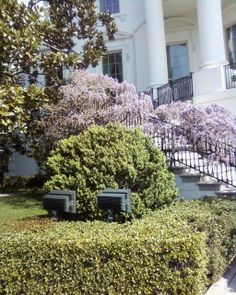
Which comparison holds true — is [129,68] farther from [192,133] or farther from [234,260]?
[234,260]

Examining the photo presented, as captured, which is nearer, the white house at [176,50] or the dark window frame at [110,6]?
the white house at [176,50]

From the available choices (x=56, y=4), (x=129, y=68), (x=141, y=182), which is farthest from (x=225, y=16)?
(x=141, y=182)

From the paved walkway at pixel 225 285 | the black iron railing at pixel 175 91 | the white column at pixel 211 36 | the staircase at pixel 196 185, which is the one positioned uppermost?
the white column at pixel 211 36

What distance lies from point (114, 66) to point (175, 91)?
19.1 ft

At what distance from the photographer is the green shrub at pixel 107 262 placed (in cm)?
435

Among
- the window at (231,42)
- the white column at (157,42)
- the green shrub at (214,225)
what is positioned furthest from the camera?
the window at (231,42)

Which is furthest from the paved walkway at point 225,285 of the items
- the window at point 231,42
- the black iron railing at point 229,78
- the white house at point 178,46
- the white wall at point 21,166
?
the window at point 231,42

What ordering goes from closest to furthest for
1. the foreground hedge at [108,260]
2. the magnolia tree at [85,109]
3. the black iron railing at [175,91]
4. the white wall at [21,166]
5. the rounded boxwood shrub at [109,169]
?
the foreground hedge at [108,260], the rounded boxwood shrub at [109,169], the magnolia tree at [85,109], the black iron railing at [175,91], the white wall at [21,166]

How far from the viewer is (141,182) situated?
7340mm

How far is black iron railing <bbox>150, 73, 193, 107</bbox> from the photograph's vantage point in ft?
50.6

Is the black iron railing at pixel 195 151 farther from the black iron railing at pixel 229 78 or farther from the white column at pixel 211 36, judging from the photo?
the white column at pixel 211 36

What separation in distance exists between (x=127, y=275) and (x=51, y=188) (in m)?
3.02

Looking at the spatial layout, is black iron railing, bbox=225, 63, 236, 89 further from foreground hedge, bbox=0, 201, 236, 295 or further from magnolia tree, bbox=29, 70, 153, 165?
foreground hedge, bbox=0, 201, 236, 295

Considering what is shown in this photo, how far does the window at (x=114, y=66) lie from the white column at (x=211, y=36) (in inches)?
260
